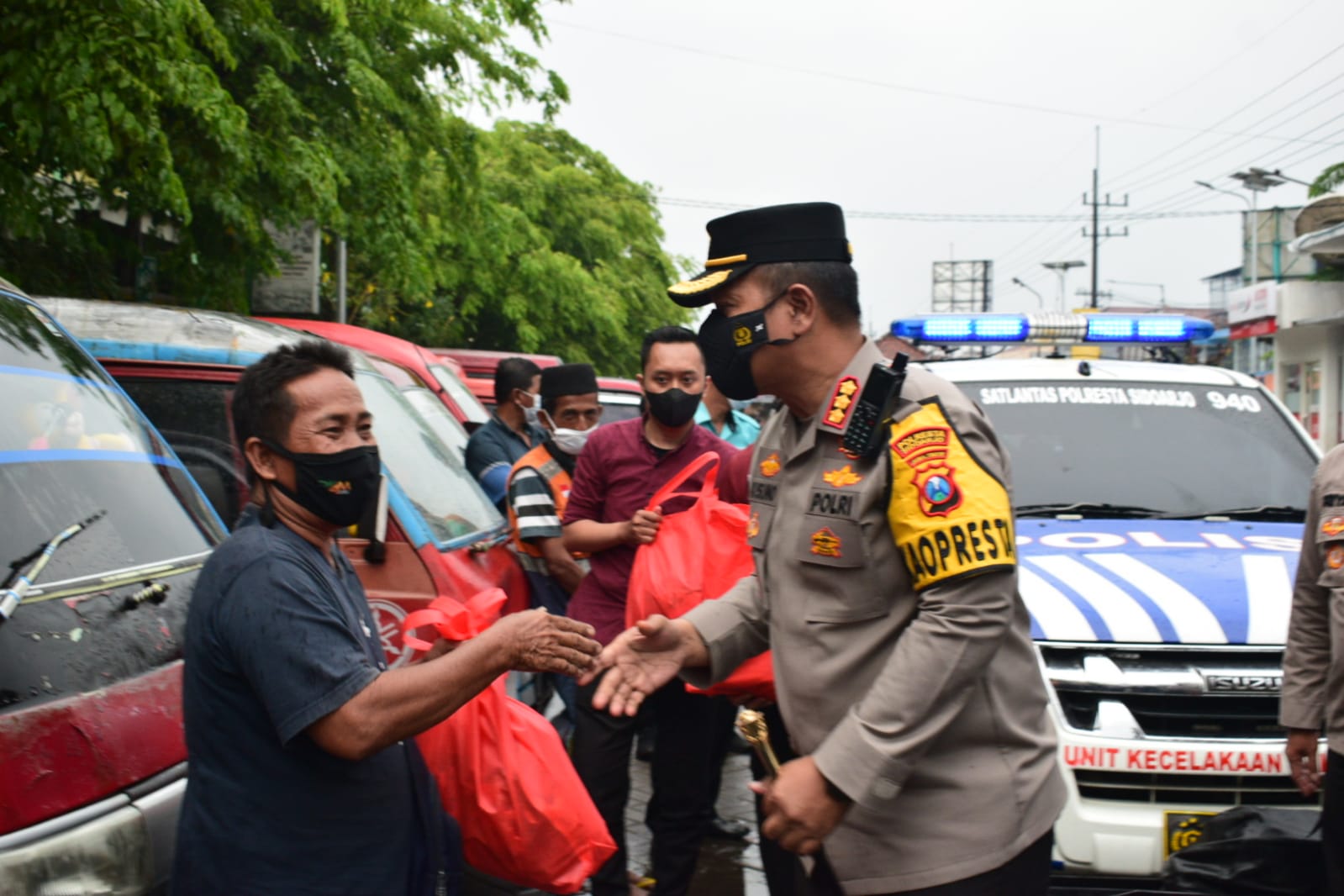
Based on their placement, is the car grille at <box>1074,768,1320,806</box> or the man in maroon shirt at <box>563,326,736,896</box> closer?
the car grille at <box>1074,768,1320,806</box>

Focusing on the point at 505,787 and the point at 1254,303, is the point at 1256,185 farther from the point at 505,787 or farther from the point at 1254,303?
the point at 505,787

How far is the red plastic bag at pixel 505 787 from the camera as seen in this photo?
A: 111 inches

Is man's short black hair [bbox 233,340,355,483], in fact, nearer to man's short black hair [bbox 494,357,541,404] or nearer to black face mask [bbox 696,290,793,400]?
black face mask [bbox 696,290,793,400]

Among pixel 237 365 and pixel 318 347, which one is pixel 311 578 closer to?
pixel 318 347

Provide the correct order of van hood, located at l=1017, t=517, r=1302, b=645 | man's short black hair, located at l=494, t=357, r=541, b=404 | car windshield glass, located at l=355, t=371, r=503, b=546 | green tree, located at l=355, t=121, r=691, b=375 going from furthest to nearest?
green tree, located at l=355, t=121, r=691, b=375
man's short black hair, located at l=494, t=357, r=541, b=404
car windshield glass, located at l=355, t=371, r=503, b=546
van hood, located at l=1017, t=517, r=1302, b=645

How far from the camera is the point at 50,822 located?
2324 mm

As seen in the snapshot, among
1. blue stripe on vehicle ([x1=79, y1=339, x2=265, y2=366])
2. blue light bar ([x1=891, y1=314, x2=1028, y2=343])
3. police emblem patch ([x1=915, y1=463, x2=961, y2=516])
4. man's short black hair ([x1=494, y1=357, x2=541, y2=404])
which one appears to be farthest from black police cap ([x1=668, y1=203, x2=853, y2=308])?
man's short black hair ([x1=494, y1=357, x2=541, y2=404])

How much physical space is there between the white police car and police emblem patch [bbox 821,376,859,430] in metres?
1.91

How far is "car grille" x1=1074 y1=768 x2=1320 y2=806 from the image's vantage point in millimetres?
3783

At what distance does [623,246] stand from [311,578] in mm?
27574

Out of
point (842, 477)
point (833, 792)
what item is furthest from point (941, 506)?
point (833, 792)

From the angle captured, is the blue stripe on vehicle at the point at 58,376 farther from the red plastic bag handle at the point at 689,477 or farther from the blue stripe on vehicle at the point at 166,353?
the red plastic bag handle at the point at 689,477

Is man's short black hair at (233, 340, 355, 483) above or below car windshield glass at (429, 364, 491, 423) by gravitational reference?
below

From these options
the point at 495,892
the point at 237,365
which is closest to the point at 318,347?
the point at 495,892
